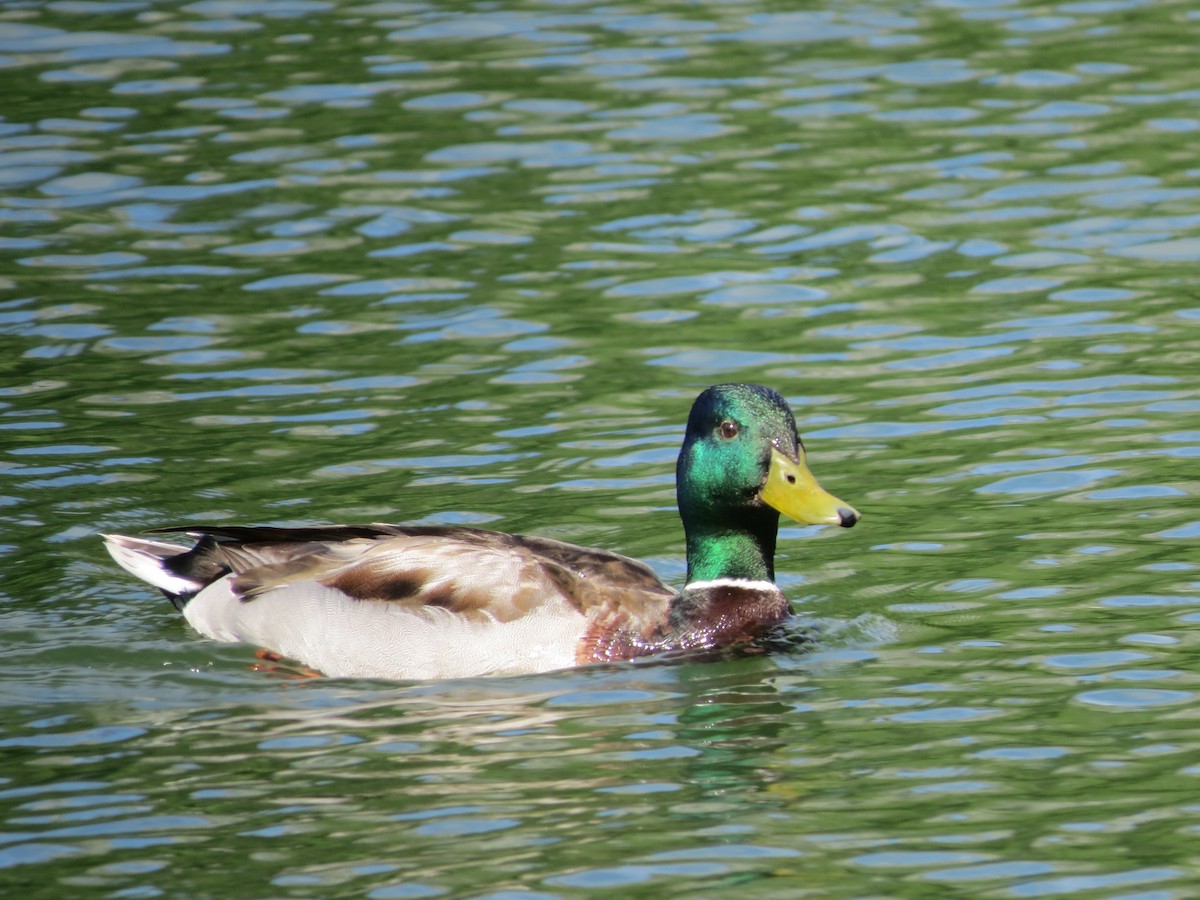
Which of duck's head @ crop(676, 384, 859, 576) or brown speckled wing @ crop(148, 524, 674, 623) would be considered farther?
duck's head @ crop(676, 384, 859, 576)

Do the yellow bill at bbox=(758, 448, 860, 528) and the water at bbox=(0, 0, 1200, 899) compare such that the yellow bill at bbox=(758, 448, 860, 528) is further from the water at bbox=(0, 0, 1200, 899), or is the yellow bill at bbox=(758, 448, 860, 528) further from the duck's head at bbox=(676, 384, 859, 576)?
the water at bbox=(0, 0, 1200, 899)

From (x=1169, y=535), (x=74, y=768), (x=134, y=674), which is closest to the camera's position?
(x=74, y=768)

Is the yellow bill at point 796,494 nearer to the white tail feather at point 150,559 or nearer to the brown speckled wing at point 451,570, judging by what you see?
the brown speckled wing at point 451,570

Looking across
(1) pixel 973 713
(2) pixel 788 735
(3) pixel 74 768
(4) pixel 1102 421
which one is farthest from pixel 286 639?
(4) pixel 1102 421

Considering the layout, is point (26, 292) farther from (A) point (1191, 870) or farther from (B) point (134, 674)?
(A) point (1191, 870)

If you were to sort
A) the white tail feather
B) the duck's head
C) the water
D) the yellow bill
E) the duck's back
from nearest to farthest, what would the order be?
1. the water
2. the duck's back
3. the yellow bill
4. the duck's head
5. the white tail feather

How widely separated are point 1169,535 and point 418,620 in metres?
3.58

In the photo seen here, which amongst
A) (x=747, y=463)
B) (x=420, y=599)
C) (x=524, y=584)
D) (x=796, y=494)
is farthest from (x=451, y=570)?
(x=796, y=494)

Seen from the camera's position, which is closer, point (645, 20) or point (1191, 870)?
point (1191, 870)

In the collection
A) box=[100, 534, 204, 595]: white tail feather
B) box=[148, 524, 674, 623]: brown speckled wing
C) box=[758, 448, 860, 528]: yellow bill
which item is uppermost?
box=[758, 448, 860, 528]: yellow bill

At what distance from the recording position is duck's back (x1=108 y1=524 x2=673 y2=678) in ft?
Answer: 30.9

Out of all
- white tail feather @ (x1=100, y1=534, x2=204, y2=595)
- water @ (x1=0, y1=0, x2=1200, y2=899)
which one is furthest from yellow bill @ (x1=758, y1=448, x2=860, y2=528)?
white tail feather @ (x1=100, y1=534, x2=204, y2=595)

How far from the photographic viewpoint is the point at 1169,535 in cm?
1026

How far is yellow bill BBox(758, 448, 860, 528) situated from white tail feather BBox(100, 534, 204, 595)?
2790mm
